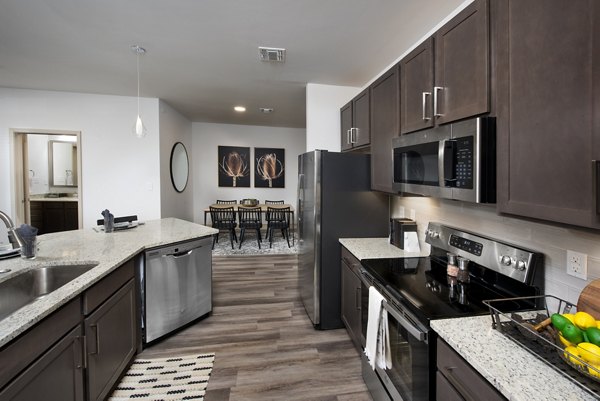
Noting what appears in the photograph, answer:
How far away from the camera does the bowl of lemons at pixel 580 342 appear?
0.74 meters

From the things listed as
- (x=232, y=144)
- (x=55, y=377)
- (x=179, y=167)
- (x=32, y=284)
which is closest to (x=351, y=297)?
(x=55, y=377)

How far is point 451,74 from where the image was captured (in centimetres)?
143

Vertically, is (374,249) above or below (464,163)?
below

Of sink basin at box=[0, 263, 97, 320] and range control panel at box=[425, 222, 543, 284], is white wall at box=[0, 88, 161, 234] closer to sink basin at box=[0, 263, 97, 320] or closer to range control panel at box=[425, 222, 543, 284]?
sink basin at box=[0, 263, 97, 320]

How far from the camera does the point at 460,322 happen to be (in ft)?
3.64

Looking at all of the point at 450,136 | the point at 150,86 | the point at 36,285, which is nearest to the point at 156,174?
the point at 150,86

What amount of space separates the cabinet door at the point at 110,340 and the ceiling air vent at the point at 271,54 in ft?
7.78

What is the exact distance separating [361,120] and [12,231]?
2.83m

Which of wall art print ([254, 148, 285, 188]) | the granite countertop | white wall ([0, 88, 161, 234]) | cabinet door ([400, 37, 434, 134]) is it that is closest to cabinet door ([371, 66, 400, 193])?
cabinet door ([400, 37, 434, 134])

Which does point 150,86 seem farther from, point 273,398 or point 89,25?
point 273,398

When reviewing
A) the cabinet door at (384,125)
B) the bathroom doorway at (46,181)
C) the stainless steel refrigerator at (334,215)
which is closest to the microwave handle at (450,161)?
the cabinet door at (384,125)

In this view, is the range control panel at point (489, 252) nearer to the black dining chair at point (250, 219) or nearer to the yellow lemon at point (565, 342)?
the yellow lemon at point (565, 342)

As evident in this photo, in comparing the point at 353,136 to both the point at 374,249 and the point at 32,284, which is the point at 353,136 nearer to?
the point at 374,249

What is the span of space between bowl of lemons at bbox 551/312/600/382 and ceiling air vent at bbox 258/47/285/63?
280 cm
